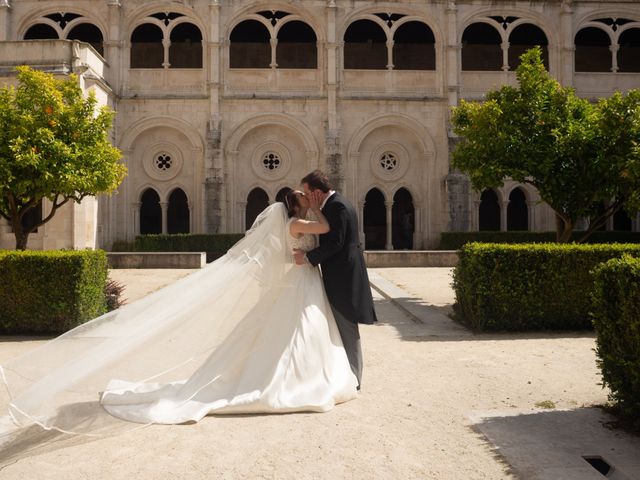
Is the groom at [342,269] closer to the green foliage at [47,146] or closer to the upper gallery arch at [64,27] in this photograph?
the green foliage at [47,146]

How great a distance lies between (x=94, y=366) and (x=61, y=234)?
1553 cm

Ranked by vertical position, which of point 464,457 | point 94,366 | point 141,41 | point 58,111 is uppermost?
point 141,41

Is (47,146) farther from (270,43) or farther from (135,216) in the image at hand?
(270,43)

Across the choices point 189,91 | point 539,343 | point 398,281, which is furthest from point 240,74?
point 539,343

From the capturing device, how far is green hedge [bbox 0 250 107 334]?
7.75 meters

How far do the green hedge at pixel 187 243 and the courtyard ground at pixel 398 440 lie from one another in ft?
51.2

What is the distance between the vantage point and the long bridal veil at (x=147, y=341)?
3951 mm

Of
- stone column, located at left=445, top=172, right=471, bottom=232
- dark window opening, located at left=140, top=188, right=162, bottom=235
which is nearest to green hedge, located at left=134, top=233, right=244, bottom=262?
dark window opening, located at left=140, top=188, right=162, bottom=235

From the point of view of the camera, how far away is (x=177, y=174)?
2294cm

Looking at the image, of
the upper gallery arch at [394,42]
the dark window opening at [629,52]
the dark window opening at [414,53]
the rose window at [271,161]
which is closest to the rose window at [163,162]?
the rose window at [271,161]

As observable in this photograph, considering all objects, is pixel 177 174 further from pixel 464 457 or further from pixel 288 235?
pixel 464 457

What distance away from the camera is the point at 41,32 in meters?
23.6

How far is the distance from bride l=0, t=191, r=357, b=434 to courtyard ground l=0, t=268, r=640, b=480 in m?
0.19

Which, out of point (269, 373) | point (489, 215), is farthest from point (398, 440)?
point (489, 215)
